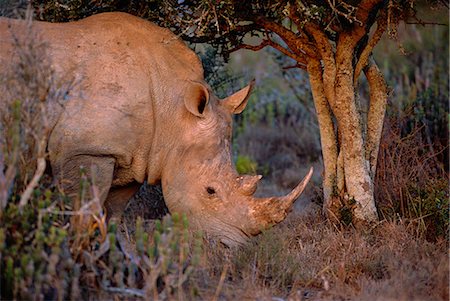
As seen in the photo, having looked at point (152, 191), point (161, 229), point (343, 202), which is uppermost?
point (161, 229)

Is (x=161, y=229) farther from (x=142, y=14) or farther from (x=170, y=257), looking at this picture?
(x=142, y=14)

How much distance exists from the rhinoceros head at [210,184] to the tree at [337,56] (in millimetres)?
731

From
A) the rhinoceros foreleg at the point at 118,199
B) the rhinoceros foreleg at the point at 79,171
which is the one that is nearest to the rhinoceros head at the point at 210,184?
the rhinoceros foreleg at the point at 118,199

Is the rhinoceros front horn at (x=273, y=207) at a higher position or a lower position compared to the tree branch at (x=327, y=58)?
lower

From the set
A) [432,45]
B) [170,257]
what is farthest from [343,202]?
[432,45]

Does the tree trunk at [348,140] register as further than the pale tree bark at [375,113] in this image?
No

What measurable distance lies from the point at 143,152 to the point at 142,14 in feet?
4.91

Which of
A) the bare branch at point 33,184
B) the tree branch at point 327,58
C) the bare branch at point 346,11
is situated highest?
the bare branch at point 346,11

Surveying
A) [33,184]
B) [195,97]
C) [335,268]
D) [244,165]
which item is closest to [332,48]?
[195,97]

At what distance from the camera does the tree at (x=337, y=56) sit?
718 centimetres

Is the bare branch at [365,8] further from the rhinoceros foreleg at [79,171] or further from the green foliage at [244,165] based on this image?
the green foliage at [244,165]

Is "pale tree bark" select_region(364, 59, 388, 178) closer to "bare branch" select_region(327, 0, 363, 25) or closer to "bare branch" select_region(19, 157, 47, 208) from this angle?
"bare branch" select_region(327, 0, 363, 25)

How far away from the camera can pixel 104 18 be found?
6.91 meters

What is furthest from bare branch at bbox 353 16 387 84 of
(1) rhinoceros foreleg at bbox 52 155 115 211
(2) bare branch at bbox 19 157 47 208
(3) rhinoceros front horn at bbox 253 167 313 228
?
(2) bare branch at bbox 19 157 47 208
